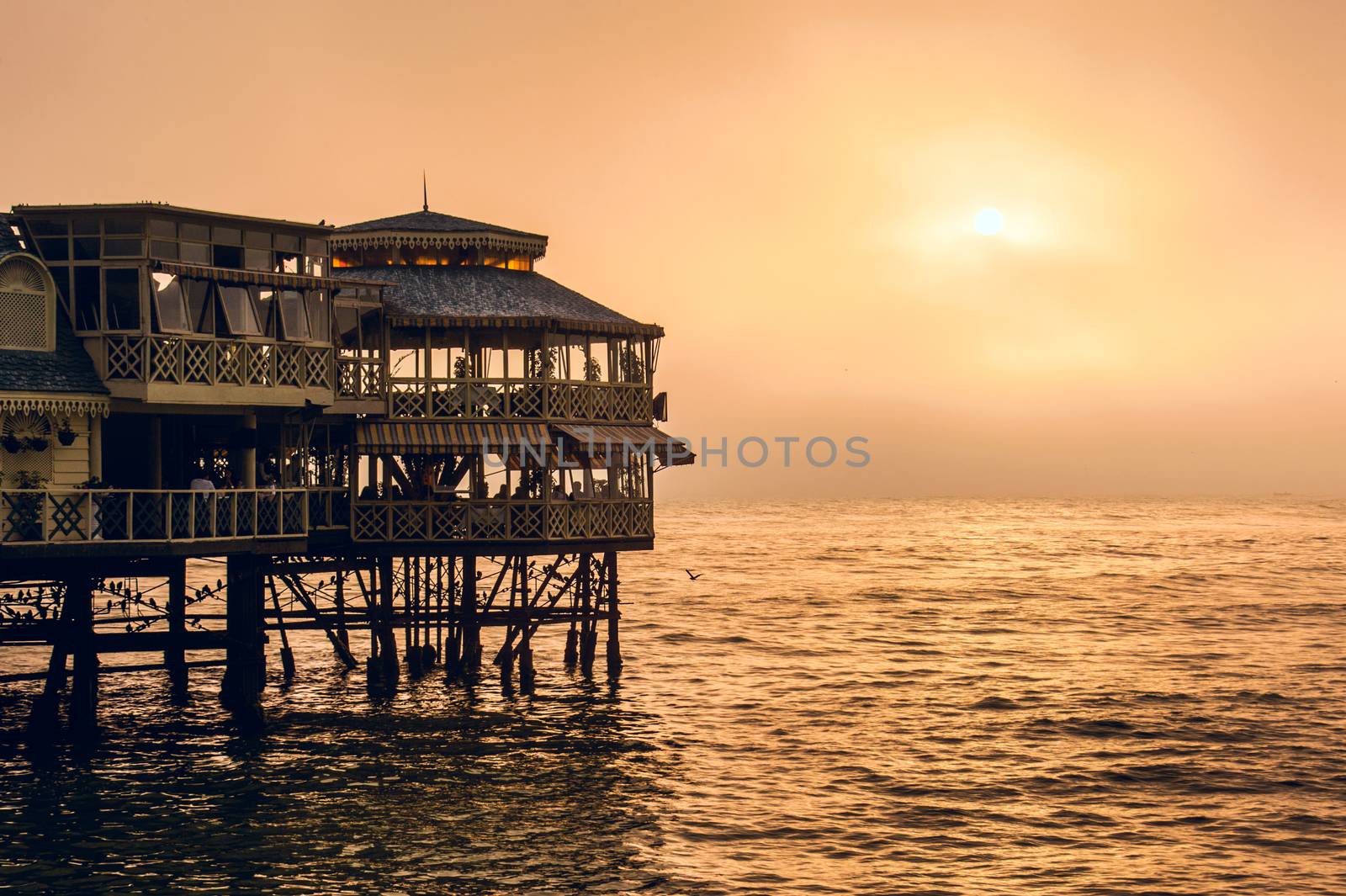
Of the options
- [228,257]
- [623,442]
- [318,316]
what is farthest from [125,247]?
[623,442]

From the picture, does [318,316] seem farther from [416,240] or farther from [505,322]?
[416,240]

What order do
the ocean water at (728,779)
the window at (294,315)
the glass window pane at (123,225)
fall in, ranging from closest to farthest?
the ocean water at (728,779)
the glass window pane at (123,225)
the window at (294,315)

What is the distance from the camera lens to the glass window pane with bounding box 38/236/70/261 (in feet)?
114

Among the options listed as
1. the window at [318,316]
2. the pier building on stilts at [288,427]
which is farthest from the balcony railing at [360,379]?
the window at [318,316]

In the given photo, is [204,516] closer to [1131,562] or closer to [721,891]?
[721,891]

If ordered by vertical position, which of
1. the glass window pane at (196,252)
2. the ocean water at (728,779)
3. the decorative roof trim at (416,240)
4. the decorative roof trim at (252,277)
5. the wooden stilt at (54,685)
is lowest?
the ocean water at (728,779)

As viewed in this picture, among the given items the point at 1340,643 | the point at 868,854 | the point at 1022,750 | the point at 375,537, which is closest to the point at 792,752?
the point at 1022,750

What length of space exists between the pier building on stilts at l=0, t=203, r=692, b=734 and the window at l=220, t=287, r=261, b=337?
0.22 ft

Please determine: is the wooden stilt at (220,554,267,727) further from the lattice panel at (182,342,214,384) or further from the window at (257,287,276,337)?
the window at (257,287,276,337)

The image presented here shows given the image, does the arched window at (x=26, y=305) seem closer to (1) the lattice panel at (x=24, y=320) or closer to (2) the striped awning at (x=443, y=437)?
(1) the lattice panel at (x=24, y=320)

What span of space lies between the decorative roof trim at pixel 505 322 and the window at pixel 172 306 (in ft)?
23.7

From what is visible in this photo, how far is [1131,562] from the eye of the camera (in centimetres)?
13288

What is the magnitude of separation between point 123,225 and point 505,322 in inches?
419

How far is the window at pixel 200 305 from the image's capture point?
3478cm
